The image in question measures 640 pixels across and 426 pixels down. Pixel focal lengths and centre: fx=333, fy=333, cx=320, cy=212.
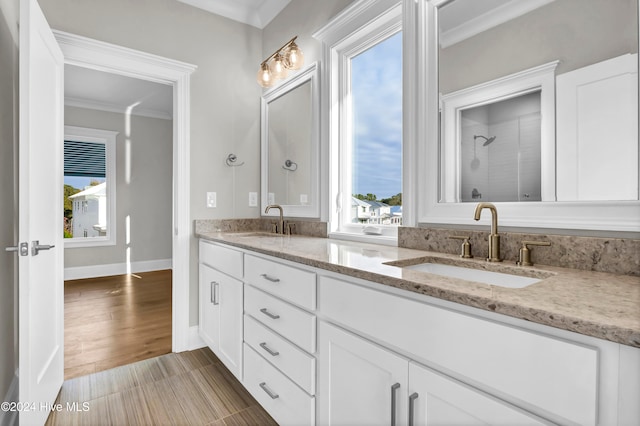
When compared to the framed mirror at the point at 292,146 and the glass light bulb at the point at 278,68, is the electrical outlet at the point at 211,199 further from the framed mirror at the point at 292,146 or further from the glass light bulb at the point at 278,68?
the glass light bulb at the point at 278,68

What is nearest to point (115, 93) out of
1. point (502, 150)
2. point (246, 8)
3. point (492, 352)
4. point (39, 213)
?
point (246, 8)

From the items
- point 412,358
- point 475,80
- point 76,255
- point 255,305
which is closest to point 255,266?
point 255,305

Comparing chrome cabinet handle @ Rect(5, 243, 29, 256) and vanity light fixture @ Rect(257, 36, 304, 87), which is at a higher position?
vanity light fixture @ Rect(257, 36, 304, 87)

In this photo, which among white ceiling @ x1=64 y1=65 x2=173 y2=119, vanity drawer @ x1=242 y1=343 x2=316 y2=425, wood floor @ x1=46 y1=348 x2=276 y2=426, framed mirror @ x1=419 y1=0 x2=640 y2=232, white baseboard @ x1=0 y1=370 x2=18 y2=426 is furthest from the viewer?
white ceiling @ x1=64 y1=65 x2=173 y2=119

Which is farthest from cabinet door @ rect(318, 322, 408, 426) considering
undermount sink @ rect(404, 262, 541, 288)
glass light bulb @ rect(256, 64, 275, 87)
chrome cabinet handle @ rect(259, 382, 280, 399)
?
glass light bulb @ rect(256, 64, 275, 87)

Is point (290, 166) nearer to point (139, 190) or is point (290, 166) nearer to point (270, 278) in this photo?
point (270, 278)

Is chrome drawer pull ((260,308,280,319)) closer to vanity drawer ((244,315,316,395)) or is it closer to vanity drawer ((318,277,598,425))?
vanity drawer ((244,315,316,395))

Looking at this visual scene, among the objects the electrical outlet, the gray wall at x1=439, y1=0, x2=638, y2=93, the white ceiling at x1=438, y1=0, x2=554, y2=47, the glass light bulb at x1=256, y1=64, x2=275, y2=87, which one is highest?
the glass light bulb at x1=256, y1=64, x2=275, y2=87

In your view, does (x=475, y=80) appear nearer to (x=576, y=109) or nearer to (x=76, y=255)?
(x=576, y=109)

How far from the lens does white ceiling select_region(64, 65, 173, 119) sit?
405 cm

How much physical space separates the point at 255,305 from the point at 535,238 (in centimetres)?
130

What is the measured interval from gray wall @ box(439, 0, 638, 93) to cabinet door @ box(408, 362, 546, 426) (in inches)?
43.7

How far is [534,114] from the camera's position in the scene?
1.24m

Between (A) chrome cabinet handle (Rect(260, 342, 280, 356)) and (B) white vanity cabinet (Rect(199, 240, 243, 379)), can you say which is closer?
(A) chrome cabinet handle (Rect(260, 342, 280, 356))
